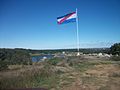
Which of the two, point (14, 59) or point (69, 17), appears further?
point (14, 59)

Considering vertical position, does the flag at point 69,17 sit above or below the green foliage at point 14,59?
above

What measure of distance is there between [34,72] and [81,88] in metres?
3.50

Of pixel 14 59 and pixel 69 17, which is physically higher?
pixel 69 17

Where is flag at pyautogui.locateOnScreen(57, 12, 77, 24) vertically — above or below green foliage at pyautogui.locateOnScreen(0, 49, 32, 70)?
above

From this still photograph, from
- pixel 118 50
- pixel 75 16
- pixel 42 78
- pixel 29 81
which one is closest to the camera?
pixel 29 81

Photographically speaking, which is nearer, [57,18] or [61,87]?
[61,87]

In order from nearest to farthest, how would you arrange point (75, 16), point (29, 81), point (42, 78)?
point (29, 81)
point (42, 78)
point (75, 16)

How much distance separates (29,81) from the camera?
8133 mm

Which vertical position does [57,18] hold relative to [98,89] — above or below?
above

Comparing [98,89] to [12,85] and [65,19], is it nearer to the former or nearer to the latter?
[12,85]

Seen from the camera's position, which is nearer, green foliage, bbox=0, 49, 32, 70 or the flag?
green foliage, bbox=0, 49, 32, 70

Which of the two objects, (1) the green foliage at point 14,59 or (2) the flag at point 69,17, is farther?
(2) the flag at point 69,17

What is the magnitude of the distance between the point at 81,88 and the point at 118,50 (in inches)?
2073

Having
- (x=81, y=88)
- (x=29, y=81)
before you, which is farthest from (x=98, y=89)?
(x=29, y=81)
